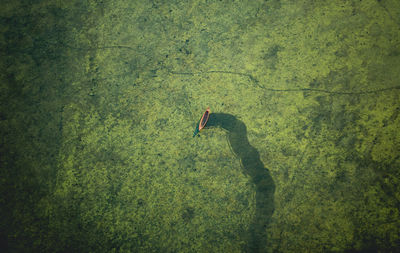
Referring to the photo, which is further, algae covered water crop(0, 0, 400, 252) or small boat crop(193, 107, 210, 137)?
small boat crop(193, 107, 210, 137)

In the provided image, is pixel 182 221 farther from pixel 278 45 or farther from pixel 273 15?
pixel 273 15

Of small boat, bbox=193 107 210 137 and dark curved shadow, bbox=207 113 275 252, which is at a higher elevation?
small boat, bbox=193 107 210 137

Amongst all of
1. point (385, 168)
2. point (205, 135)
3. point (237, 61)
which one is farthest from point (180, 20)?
point (385, 168)

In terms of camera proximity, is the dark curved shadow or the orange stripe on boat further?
the orange stripe on boat

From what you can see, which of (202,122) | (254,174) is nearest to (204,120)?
(202,122)

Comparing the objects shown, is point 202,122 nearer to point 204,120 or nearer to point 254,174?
point 204,120

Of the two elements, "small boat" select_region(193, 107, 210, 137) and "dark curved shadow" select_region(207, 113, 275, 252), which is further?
"small boat" select_region(193, 107, 210, 137)
